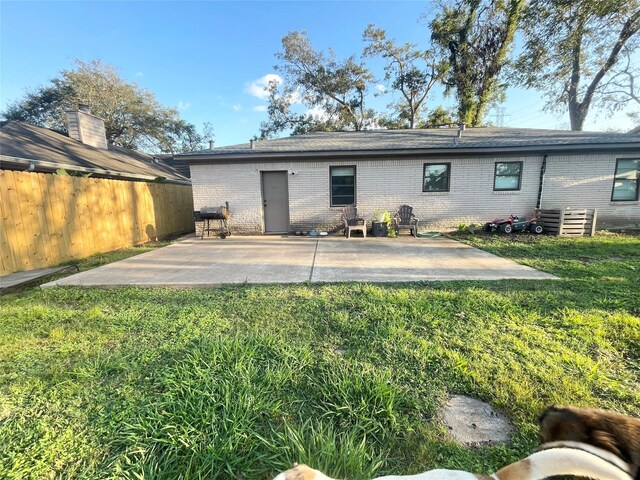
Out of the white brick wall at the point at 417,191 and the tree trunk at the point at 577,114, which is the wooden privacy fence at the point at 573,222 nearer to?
the white brick wall at the point at 417,191

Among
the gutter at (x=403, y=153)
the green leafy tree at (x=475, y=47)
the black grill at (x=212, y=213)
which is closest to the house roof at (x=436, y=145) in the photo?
the gutter at (x=403, y=153)

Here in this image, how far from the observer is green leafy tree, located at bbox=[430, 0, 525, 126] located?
15.5m

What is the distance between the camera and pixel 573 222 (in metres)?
7.51

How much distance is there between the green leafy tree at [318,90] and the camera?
1894cm

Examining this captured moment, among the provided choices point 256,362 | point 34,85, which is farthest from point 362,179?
point 34,85

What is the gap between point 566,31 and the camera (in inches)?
548

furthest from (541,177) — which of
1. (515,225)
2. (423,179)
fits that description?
(423,179)

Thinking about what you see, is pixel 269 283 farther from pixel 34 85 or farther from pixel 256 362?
pixel 34 85

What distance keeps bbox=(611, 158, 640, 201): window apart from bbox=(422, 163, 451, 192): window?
507 cm

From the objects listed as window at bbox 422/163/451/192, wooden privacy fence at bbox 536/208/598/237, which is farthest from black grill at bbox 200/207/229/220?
wooden privacy fence at bbox 536/208/598/237

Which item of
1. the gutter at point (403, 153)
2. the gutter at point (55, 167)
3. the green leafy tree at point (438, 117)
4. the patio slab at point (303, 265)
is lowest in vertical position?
the patio slab at point (303, 265)

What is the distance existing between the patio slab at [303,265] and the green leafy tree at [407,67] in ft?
52.4

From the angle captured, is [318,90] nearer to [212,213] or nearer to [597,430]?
[212,213]

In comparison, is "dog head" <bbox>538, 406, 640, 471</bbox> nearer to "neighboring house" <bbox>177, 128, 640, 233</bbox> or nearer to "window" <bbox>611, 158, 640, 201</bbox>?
"neighboring house" <bbox>177, 128, 640, 233</bbox>
